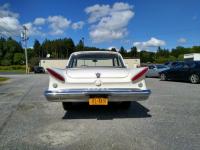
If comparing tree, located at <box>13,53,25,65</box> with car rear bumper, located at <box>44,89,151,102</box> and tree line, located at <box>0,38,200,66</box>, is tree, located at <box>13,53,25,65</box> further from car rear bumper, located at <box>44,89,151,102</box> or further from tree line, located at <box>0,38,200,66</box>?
car rear bumper, located at <box>44,89,151,102</box>

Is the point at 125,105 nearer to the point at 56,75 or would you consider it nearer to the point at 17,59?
the point at 56,75

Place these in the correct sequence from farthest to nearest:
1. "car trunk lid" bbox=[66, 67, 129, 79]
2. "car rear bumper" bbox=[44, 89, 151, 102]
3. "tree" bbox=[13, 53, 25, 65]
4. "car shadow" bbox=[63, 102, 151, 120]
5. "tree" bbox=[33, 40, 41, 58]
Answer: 1. "tree" bbox=[33, 40, 41, 58]
2. "tree" bbox=[13, 53, 25, 65]
3. "car shadow" bbox=[63, 102, 151, 120]
4. "car trunk lid" bbox=[66, 67, 129, 79]
5. "car rear bumper" bbox=[44, 89, 151, 102]

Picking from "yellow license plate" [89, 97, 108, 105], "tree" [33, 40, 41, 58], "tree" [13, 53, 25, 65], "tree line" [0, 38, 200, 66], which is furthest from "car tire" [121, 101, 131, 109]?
"tree" [33, 40, 41, 58]

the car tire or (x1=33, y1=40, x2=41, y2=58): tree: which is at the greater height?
(x1=33, y1=40, x2=41, y2=58): tree

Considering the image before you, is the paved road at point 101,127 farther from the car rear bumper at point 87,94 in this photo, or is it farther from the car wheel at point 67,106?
the car rear bumper at point 87,94

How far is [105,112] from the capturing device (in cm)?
743

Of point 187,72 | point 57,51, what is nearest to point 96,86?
point 187,72

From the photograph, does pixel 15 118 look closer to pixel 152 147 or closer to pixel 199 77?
pixel 152 147

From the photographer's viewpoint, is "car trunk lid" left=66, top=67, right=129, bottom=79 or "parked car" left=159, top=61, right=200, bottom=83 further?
"parked car" left=159, top=61, right=200, bottom=83

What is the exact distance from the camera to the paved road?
4.77 metres

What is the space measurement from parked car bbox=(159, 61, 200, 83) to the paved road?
26.9 feet

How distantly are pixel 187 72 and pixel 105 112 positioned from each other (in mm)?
10943

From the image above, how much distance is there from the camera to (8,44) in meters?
139

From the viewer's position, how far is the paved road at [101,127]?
4770 mm
